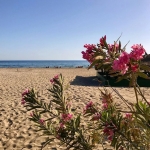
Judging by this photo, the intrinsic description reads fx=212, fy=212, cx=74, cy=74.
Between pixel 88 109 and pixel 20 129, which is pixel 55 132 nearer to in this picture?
pixel 88 109

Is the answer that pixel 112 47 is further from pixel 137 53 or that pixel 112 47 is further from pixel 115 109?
pixel 115 109

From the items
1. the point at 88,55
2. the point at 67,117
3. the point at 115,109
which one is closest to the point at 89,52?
the point at 88,55

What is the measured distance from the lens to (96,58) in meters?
1.35

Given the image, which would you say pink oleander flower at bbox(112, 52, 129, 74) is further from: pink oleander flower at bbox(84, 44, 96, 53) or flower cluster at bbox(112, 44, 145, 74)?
pink oleander flower at bbox(84, 44, 96, 53)

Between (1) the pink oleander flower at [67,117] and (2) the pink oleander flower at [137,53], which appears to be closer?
(2) the pink oleander flower at [137,53]

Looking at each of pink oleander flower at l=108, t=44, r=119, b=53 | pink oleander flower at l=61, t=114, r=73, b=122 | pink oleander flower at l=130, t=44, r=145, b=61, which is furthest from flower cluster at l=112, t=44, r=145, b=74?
pink oleander flower at l=61, t=114, r=73, b=122

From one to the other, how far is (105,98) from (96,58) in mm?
997

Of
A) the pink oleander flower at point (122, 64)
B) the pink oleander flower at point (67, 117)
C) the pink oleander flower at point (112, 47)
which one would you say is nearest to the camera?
the pink oleander flower at point (122, 64)

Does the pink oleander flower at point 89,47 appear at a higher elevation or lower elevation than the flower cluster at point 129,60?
higher

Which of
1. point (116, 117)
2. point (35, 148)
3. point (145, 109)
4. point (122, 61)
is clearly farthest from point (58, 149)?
point (122, 61)

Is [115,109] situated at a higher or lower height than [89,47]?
lower

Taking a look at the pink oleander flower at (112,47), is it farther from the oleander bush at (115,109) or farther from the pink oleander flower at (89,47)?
the pink oleander flower at (89,47)

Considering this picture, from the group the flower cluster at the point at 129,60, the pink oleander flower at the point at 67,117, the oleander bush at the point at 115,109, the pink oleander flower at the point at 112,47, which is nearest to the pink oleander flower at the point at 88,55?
the oleander bush at the point at 115,109

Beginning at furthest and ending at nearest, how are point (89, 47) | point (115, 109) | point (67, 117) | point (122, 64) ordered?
point (67, 117) < point (115, 109) < point (89, 47) < point (122, 64)
